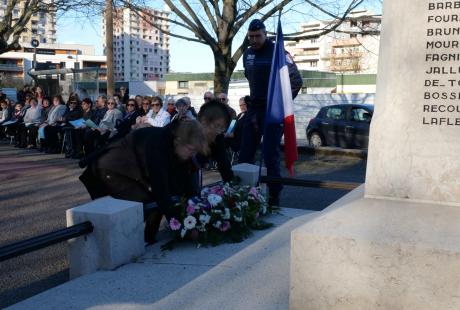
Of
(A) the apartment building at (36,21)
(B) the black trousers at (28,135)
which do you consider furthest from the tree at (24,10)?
(B) the black trousers at (28,135)

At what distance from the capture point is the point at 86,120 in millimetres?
13242

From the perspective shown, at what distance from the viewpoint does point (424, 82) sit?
11.0 feet

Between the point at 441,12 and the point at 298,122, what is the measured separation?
16.8 metres

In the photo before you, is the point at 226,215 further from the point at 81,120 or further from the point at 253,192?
the point at 81,120

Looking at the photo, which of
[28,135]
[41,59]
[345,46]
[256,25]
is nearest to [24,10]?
[28,135]

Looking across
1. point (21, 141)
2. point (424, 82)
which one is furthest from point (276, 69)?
point (21, 141)

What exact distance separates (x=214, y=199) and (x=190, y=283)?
1158 millimetres

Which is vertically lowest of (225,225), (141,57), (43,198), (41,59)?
(43,198)

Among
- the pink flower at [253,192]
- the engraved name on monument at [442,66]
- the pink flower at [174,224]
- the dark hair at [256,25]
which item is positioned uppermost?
the dark hair at [256,25]

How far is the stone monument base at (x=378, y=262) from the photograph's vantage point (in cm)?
258

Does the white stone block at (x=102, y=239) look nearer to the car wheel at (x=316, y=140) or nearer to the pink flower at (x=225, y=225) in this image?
the pink flower at (x=225, y=225)

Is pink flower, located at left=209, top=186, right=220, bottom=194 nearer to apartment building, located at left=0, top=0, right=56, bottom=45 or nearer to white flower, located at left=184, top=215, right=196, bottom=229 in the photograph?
white flower, located at left=184, top=215, right=196, bottom=229

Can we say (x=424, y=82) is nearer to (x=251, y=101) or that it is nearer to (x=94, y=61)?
(x=251, y=101)

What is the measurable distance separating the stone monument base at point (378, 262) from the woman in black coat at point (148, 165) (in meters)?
1.58
